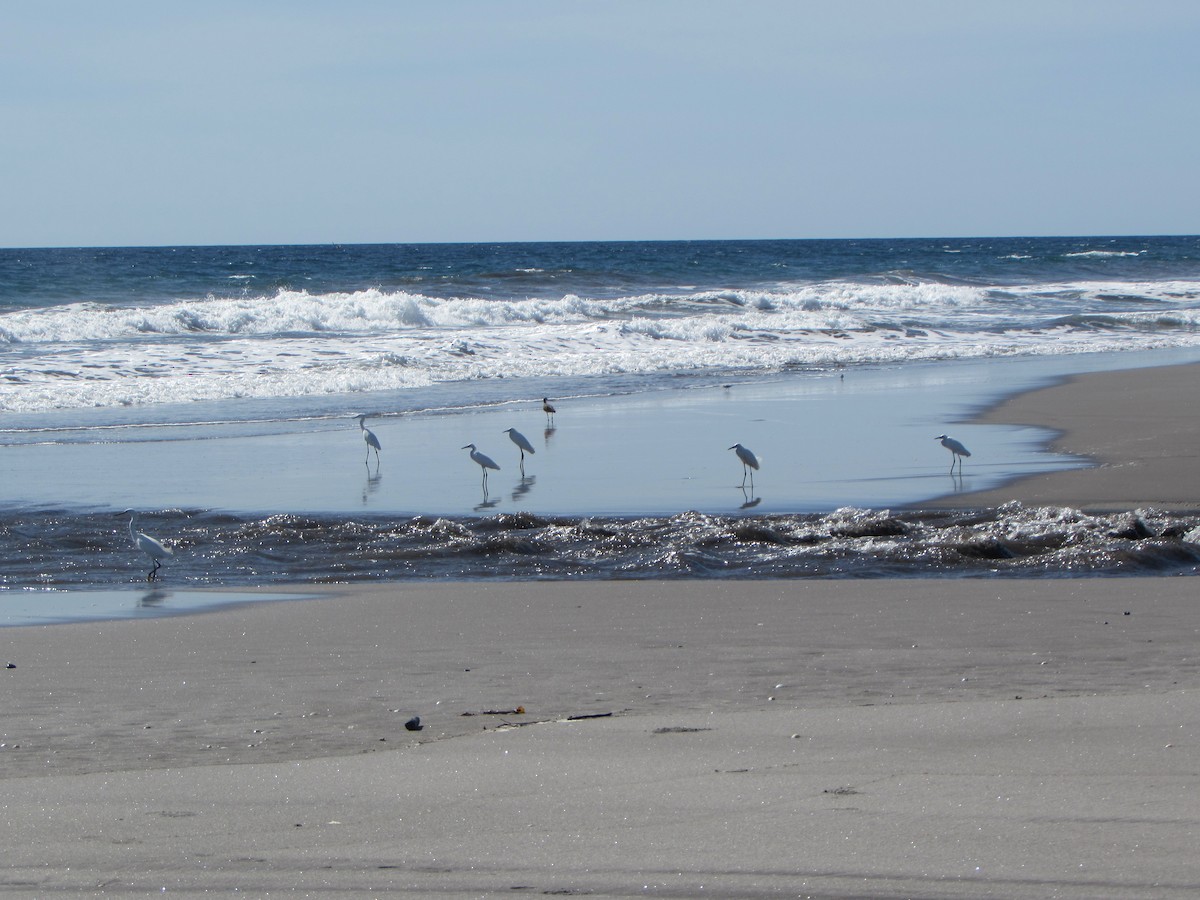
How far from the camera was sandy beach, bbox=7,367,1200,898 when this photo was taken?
8.93ft

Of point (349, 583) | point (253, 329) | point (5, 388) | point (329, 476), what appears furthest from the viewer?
point (253, 329)

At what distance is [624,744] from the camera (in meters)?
3.70

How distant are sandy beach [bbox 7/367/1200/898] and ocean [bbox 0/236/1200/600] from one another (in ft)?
3.48

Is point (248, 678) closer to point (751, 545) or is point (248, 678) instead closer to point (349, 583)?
point (349, 583)

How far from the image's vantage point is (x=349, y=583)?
271 inches

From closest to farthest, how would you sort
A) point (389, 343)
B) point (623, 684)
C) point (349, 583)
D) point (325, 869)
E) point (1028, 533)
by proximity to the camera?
point (325, 869)
point (623, 684)
point (349, 583)
point (1028, 533)
point (389, 343)

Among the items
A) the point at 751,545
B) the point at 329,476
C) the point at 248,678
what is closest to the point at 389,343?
the point at 329,476

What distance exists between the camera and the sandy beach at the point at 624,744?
8.93ft

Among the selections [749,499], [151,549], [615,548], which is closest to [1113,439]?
[749,499]

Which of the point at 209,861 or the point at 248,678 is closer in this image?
the point at 209,861

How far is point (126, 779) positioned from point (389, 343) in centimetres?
2029

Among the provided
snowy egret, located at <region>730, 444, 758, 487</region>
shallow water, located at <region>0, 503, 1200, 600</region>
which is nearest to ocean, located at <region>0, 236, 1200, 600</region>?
shallow water, located at <region>0, 503, 1200, 600</region>

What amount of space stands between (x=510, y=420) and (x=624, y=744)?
10.8 m

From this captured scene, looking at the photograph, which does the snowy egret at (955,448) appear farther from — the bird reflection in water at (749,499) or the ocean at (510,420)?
the bird reflection in water at (749,499)
